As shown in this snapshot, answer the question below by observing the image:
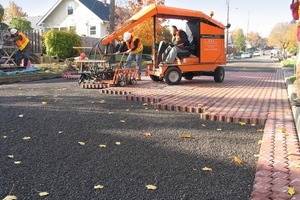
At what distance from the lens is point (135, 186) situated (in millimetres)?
3148

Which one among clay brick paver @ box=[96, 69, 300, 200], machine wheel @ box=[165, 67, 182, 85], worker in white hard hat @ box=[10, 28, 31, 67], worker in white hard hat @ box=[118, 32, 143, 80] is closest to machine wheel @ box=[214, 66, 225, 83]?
machine wheel @ box=[165, 67, 182, 85]

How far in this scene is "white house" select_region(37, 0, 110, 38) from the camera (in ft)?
135

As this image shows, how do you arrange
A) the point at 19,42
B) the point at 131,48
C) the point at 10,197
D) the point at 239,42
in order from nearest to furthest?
the point at 10,197, the point at 131,48, the point at 19,42, the point at 239,42

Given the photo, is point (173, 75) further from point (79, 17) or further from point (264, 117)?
point (79, 17)

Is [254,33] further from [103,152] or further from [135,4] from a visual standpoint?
[103,152]

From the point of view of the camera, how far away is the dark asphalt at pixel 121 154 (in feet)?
10.1

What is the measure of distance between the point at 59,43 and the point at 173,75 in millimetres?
13471

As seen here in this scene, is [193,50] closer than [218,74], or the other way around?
[193,50]

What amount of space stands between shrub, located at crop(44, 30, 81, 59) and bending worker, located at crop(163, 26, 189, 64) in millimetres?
12767

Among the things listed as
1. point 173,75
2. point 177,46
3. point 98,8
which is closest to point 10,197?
point 173,75

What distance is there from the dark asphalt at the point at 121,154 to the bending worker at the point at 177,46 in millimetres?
4584

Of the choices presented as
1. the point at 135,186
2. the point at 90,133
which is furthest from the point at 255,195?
the point at 90,133

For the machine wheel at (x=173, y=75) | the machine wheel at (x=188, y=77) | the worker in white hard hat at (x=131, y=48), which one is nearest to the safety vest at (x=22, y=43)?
the worker in white hard hat at (x=131, y=48)

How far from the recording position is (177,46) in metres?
11.0
